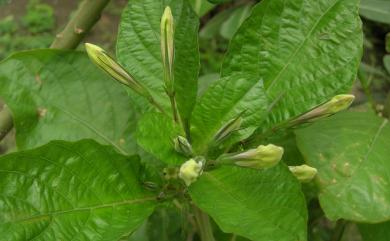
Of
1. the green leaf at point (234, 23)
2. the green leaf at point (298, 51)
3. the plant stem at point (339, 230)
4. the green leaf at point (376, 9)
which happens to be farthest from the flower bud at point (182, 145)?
the green leaf at point (234, 23)

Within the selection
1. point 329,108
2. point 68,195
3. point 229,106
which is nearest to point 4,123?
point 68,195

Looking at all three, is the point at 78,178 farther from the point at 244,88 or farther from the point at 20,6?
the point at 20,6

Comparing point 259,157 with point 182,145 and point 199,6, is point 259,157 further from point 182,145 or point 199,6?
point 199,6

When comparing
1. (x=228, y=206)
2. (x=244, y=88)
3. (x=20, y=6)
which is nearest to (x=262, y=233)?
(x=228, y=206)

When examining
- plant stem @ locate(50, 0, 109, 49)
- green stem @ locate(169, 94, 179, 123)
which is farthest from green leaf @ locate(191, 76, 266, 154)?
plant stem @ locate(50, 0, 109, 49)

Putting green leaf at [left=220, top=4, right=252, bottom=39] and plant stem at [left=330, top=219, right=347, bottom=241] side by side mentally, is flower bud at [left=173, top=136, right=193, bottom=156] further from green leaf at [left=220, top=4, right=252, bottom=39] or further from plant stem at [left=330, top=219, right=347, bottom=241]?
green leaf at [left=220, top=4, right=252, bottom=39]

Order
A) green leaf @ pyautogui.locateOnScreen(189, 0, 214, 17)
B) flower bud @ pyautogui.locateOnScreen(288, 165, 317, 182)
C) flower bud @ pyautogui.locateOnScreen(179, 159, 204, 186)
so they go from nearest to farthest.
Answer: flower bud @ pyautogui.locateOnScreen(179, 159, 204, 186) → flower bud @ pyautogui.locateOnScreen(288, 165, 317, 182) → green leaf @ pyautogui.locateOnScreen(189, 0, 214, 17)
